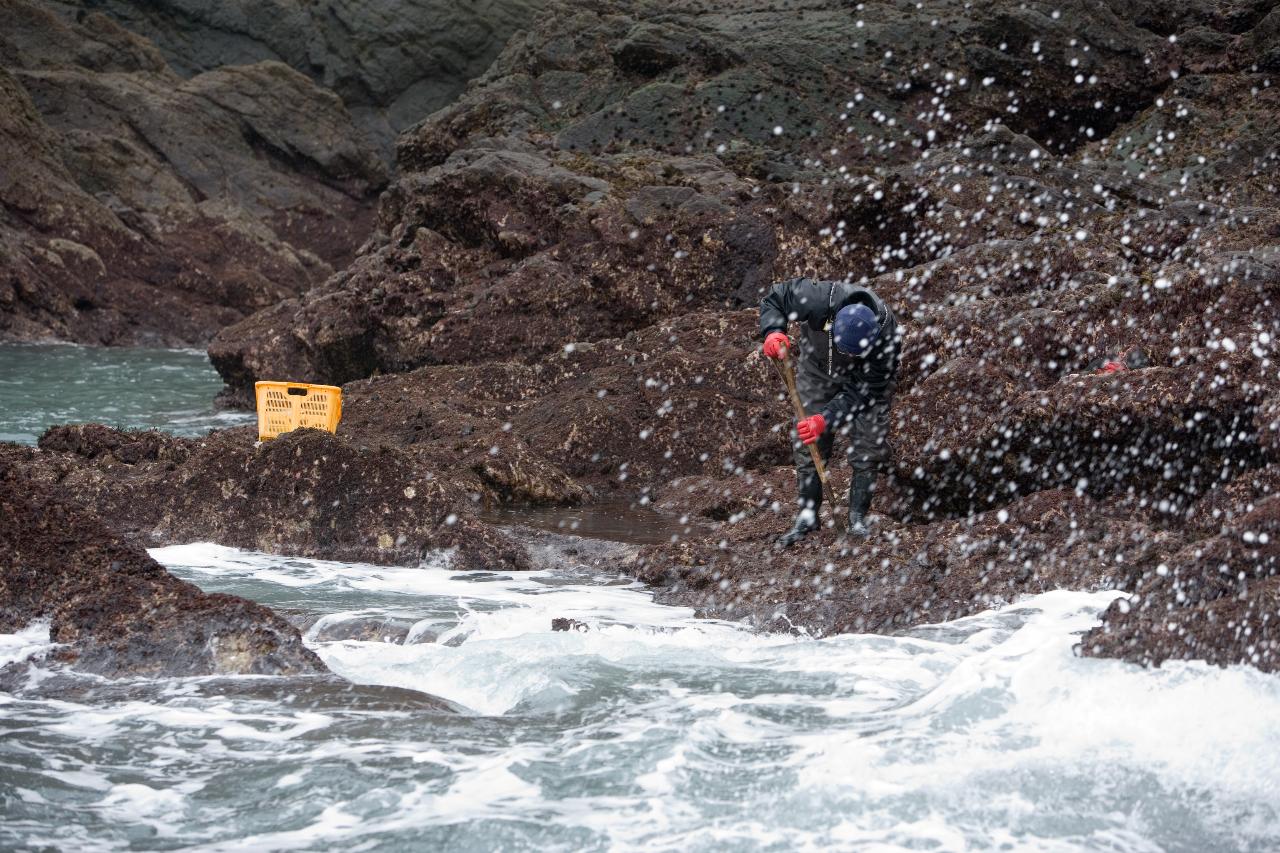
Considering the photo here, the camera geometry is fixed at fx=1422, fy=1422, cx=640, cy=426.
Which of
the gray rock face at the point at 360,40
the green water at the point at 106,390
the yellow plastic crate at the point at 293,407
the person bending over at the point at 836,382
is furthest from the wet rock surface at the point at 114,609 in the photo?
the gray rock face at the point at 360,40

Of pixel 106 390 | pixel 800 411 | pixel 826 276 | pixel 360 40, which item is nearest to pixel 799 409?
pixel 800 411

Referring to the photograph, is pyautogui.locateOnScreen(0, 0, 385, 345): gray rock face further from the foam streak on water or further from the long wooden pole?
the foam streak on water

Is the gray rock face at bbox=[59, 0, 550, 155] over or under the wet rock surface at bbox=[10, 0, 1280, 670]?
over

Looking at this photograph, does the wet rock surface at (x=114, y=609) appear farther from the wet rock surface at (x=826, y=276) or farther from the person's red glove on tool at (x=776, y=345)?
the person's red glove on tool at (x=776, y=345)

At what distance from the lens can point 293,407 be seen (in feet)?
31.0

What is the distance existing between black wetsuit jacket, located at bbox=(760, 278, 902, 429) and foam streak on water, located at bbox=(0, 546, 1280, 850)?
1590 millimetres

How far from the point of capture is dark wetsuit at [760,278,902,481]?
7.32 meters

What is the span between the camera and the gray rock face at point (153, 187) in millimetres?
25281

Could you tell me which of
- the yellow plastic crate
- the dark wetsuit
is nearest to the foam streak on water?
the dark wetsuit

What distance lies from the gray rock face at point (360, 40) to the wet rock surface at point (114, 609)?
42.1 metres

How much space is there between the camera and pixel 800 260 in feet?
43.0

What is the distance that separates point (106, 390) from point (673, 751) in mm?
14830

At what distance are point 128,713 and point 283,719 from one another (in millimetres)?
578

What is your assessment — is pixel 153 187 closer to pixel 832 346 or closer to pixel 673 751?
pixel 832 346
